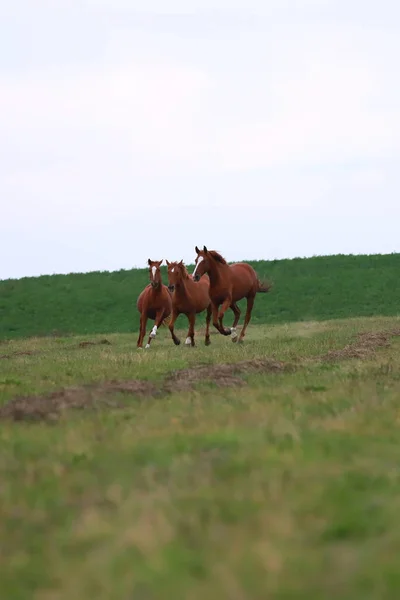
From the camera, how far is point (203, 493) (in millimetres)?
6285

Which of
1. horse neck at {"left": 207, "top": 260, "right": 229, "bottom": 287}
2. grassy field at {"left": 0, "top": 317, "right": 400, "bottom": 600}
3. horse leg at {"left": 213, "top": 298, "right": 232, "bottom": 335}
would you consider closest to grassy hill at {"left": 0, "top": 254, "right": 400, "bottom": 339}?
horse leg at {"left": 213, "top": 298, "right": 232, "bottom": 335}

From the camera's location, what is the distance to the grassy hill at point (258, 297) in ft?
159

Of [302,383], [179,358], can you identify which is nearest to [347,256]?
[179,358]

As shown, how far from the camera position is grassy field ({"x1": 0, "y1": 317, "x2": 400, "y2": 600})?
4754mm

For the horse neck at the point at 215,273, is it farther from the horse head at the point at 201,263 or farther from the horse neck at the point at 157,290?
the horse neck at the point at 157,290

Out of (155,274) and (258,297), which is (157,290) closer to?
(155,274)

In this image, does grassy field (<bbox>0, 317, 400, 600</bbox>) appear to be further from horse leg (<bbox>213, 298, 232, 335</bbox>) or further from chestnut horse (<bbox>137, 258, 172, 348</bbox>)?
chestnut horse (<bbox>137, 258, 172, 348</bbox>)

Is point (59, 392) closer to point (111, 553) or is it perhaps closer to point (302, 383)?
point (302, 383)

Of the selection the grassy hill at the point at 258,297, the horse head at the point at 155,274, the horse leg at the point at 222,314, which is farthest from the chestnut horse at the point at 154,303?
the grassy hill at the point at 258,297

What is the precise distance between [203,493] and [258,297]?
4736 cm

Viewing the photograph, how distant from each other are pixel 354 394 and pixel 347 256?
5219 cm

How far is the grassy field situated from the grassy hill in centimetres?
3526

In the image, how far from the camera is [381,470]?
6.81 m

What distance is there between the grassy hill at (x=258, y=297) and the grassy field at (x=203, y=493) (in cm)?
3526
